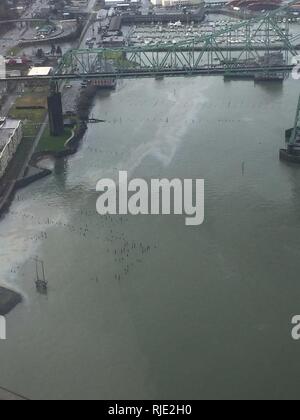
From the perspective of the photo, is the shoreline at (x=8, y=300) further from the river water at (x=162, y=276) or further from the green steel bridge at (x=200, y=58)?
the green steel bridge at (x=200, y=58)

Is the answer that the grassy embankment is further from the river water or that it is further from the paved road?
the paved road

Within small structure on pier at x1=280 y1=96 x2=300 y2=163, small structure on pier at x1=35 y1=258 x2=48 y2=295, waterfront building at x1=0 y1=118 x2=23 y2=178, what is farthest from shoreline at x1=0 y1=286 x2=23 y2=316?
small structure on pier at x1=280 y1=96 x2=300 y2=163

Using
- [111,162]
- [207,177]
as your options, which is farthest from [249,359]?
[111,162]

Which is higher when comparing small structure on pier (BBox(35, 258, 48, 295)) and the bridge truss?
the bridge truss

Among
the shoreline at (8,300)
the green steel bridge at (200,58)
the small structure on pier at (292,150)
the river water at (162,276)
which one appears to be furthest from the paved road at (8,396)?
the green steel bridge at (200,58)
